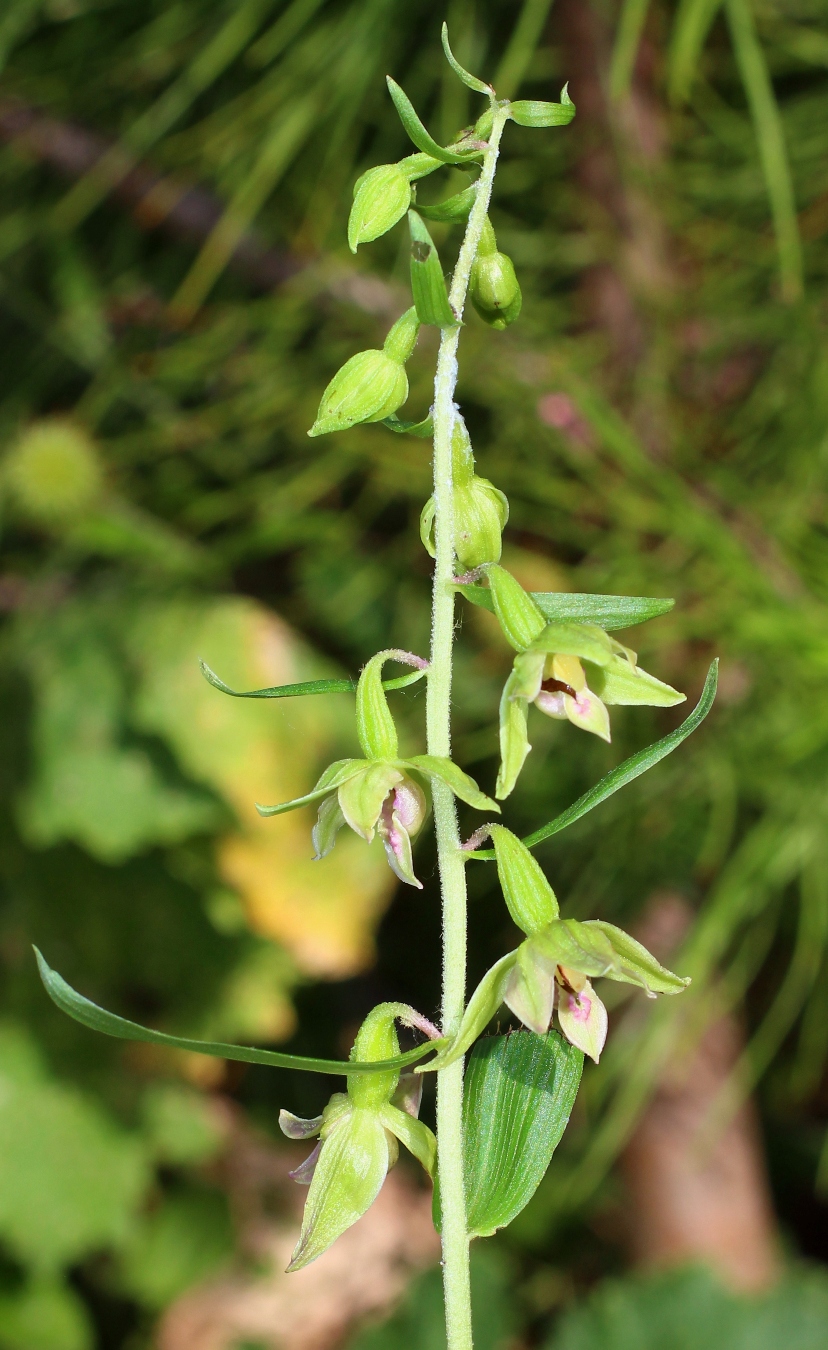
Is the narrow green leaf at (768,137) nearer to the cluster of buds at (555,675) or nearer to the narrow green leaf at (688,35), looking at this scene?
the narrow green leaf at (688,35)

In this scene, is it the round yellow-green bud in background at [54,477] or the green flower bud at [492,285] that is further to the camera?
the round yellow-green bud in background at [54,477]

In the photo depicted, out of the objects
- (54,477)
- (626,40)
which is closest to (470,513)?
(626,40)

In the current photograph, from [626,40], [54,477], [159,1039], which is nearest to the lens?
[159,1039]

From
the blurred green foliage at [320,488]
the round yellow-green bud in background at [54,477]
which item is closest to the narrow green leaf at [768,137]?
the blurred green foliage at [320,488]

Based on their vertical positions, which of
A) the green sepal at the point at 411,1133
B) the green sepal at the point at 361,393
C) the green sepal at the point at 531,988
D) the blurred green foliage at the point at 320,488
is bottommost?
the blurred green foliage at the point at 320,488

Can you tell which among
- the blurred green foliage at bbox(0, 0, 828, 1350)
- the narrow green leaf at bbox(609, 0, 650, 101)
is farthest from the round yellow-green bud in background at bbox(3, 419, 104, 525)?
the narrow green leaf at bbox(609, 0, 650, 101)

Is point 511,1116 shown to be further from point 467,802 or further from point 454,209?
point 454,209

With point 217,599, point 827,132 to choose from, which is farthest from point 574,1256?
point 827,132
